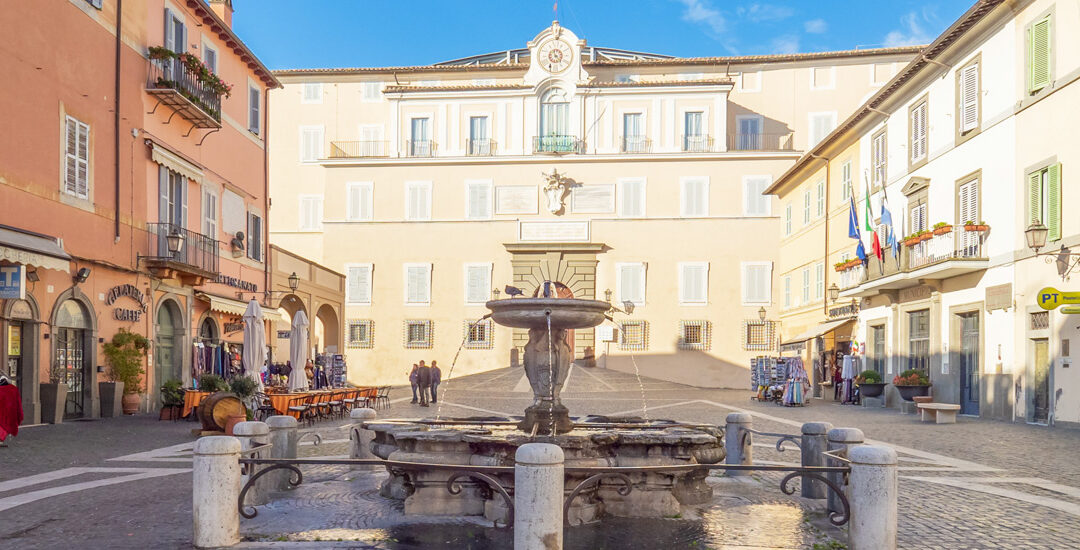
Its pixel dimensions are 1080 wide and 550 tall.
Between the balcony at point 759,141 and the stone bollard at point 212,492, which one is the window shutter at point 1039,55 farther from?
the balcony at point 759,141

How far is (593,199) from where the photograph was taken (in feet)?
132

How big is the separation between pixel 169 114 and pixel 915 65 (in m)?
19.4

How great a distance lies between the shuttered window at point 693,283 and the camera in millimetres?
39438

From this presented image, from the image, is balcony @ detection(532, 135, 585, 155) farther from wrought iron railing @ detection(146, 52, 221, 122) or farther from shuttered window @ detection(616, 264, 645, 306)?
wrought iron railing @ detection(146, 52, 221, 122)

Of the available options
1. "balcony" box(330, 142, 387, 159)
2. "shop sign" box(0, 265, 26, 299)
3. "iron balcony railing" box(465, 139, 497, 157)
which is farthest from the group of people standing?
"balcony" box(330, 142, 387, 159)

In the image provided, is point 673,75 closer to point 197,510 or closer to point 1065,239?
point 1065,239

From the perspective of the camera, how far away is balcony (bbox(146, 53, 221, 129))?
68.3 feet

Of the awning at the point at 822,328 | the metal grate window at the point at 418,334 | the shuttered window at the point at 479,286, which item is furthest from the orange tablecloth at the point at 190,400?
the shuttered window at the point at 479,286

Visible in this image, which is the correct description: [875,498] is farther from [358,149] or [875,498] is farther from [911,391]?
[358,149]

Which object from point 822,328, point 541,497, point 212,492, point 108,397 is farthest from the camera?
point 822,328

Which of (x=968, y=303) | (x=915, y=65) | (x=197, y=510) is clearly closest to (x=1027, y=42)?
(x=915, y=65)

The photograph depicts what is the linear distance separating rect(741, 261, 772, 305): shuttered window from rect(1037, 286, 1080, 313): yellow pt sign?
22.5 meters

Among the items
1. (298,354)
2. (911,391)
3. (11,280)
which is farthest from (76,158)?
(911,391)

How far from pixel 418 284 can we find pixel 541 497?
3445 cm
